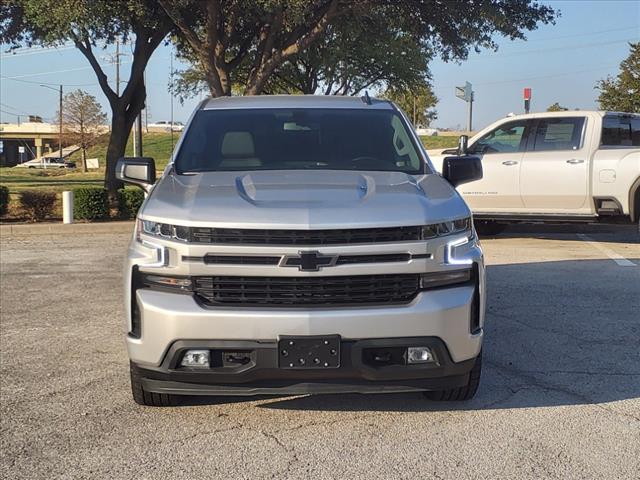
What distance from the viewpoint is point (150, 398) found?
411 cm

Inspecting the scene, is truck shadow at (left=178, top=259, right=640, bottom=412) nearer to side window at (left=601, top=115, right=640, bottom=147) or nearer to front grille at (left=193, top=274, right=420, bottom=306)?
front grille at (left=193, top=274, right=420, bottom=306)

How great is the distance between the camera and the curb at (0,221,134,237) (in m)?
12.7

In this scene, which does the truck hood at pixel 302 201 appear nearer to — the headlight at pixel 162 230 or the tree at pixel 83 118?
the headlight at pixel 162 230

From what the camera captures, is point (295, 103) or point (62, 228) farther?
point (62, 228)

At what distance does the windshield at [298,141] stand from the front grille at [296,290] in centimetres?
130

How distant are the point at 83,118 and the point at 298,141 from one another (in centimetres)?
7366

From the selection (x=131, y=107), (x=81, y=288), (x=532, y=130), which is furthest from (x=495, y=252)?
(x=131, y=107)

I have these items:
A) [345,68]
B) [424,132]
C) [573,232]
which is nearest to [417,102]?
[424,132]

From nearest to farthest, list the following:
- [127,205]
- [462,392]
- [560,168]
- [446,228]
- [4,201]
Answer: [446,228] → [462,392] → [560,168] → [4,201] → [127,205]

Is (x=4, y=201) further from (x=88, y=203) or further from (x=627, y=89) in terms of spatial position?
(x=627, y=89)

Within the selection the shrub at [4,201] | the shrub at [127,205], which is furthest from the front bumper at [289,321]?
the shrub at [4,201]

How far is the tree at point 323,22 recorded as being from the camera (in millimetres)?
16250

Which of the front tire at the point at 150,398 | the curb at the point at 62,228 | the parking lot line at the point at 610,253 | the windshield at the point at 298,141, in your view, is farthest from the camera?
the curb at the point at 62,228

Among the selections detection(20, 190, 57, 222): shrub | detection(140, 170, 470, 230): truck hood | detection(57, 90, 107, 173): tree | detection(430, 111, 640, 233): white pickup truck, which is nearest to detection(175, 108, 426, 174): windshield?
detection(140, 170, 470, 230): truck hood
